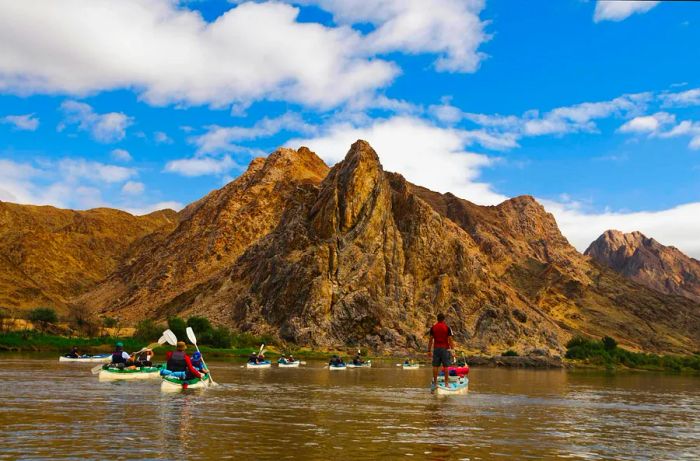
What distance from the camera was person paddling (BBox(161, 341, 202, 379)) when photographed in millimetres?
35562

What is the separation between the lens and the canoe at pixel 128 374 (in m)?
A: 42.8

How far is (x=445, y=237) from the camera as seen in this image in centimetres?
16175

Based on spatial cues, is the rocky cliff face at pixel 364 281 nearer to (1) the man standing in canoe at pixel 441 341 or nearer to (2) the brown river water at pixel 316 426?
(1) the man standing in canoe at pixel 441 341

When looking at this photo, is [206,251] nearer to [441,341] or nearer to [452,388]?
[452,388]

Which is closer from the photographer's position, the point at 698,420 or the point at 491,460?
the point at 491,460

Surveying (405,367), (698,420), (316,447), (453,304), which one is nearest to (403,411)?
(316,447)

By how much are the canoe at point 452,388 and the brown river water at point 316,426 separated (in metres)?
1.32

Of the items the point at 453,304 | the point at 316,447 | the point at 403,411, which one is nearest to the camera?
the point at 316,447

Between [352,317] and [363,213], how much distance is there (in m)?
28.2

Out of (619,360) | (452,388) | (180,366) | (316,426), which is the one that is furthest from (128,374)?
(619,360)

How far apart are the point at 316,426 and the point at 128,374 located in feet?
84.2

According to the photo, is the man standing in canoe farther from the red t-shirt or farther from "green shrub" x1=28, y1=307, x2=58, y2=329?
"green shrub" x1=28, y1=307, x2=58, y2=329

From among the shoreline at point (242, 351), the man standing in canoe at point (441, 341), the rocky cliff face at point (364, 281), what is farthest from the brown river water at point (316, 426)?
the rocky cliff face at point (364, 281)

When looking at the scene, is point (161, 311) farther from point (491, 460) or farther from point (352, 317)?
point (491, 460)
